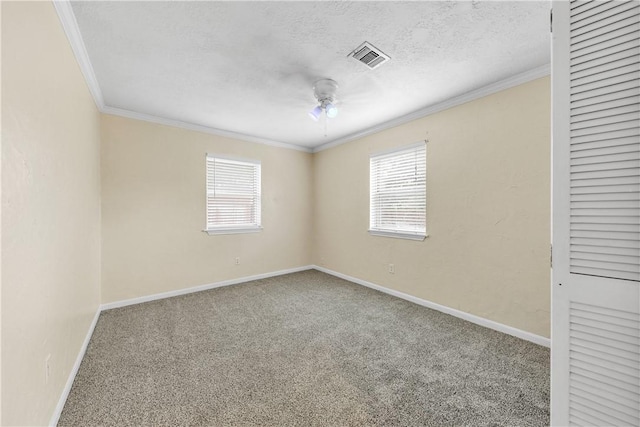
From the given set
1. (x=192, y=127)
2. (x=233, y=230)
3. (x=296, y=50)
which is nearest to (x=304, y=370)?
(x=296, y=50)

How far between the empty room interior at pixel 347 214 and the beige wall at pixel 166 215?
3 centimetres

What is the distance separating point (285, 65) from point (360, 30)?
2.34 ft

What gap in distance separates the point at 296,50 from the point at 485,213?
243 cm

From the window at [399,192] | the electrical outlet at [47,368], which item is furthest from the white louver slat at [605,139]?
the electrical outlet at [47,368]

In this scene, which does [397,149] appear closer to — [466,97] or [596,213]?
[466,97]

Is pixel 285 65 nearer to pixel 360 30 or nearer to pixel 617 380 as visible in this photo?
pixel 360 30

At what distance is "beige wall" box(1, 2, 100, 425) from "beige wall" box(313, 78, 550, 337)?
3344 millimetres

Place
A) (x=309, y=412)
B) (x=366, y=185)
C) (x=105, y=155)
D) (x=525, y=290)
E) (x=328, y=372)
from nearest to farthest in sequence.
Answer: (x=309, y=412) < (x=328, y=372) < (x=525, y=290) < (x=105, y=155) < (x=366, y=185)

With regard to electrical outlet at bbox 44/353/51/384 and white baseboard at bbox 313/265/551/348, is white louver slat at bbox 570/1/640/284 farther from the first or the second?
electrical outlet at bbox 44/353/51/384

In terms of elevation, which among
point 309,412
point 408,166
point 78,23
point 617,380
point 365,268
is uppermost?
point 78,23

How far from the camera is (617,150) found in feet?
2.77

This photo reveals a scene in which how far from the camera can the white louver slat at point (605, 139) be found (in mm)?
811

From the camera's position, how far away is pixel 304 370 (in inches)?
75.7

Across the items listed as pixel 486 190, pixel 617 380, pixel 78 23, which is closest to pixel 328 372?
pixel 617 380
